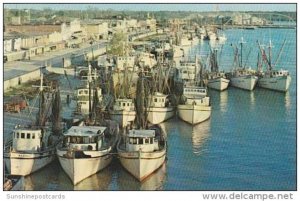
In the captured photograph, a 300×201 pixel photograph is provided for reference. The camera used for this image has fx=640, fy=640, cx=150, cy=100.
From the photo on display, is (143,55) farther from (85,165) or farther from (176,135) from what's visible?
(85,165)

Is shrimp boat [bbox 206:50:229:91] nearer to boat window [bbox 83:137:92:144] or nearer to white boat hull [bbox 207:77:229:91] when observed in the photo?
white boat hull [bbox 207:77:229:91]

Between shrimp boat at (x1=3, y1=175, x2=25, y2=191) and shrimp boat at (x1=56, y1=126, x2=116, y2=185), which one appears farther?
shrimp boat at (x1=56, y1=126, x2=116, y2=185)

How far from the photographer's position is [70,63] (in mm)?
11031

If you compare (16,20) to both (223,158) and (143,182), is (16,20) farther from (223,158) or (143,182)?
(143,182)

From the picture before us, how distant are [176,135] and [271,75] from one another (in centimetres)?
381

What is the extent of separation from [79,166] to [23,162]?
1.52ft

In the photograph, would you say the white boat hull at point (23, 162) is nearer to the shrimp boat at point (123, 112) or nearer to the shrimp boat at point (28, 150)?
the shrimp boat at point (28, 150)

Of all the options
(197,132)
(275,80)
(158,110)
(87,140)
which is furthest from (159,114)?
(275,80)

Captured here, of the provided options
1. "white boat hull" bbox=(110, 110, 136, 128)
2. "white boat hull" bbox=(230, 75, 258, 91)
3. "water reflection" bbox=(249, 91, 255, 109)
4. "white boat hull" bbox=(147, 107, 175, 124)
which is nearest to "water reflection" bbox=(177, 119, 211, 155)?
"white boat hull" bbox=(147, 107, 175, 124)

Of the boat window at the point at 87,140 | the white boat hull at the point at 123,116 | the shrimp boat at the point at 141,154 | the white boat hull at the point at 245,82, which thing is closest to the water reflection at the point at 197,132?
the white boat hull at the point at 123,116

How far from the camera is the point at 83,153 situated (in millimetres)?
5035

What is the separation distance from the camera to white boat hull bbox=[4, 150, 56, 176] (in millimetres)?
5000

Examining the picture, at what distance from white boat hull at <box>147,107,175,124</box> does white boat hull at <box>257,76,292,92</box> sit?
2808 millimetres

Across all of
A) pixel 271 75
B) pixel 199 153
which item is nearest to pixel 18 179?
pixel 199 153
